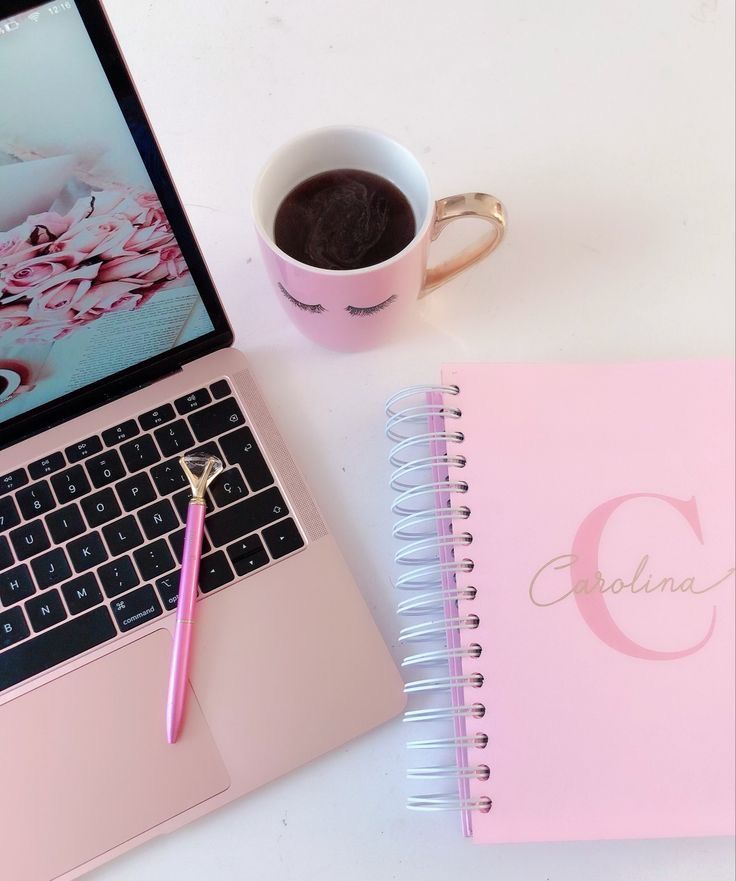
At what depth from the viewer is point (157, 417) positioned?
47 cm

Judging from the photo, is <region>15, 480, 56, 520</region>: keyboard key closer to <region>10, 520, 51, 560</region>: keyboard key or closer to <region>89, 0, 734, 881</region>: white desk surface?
<region>10, 520, 51, 560</region>: keyboard key

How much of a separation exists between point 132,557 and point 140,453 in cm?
7

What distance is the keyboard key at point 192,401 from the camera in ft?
1.55

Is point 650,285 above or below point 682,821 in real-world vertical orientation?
above

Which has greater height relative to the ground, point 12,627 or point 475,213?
point 475,213

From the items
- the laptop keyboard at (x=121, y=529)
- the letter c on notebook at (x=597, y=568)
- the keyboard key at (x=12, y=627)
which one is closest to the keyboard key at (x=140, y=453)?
the laptop keyboard at (x=121, y=529)

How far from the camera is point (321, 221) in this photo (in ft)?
1.51

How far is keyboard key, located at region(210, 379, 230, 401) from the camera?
0.48 m

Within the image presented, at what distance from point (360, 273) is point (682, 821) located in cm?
33

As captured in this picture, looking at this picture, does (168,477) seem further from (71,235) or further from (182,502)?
(71,235)

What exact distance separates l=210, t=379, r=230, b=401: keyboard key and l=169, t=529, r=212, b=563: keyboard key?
3.5 inches

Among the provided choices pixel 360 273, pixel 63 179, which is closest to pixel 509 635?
pixel 360 273

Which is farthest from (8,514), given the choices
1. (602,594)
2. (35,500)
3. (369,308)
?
(602,594)

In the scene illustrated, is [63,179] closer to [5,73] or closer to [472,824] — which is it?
[5,73]
